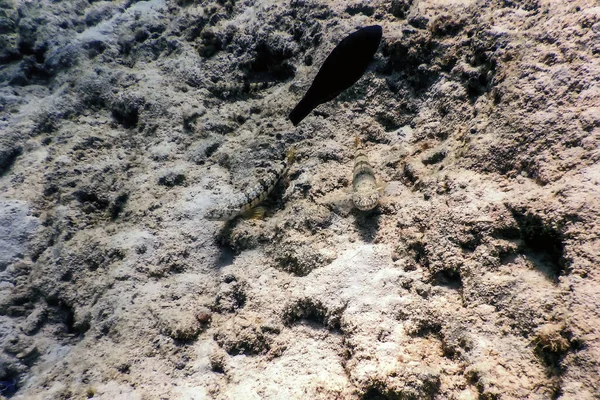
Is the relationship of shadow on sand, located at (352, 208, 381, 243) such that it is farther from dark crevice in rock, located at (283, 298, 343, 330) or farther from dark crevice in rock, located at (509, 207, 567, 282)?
dark crevice in rock, located at (509, 207, 567, 282)

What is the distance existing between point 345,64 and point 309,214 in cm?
192

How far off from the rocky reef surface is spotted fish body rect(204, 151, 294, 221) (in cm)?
15

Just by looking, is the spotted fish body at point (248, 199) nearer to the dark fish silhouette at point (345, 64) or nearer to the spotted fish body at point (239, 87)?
the dark fish silhouette at point (345, 64)

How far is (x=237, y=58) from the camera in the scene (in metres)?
5.43

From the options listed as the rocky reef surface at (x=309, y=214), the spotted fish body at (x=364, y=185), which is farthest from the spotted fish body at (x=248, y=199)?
the spotted fish body at (x=364, y=185)

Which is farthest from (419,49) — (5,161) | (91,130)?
(5,161)

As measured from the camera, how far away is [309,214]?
3.41 m

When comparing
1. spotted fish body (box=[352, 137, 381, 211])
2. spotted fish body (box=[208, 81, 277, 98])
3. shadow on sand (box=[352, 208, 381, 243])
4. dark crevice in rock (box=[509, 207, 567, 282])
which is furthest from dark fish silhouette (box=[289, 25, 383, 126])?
dark crevice in rock (box=[509, 207, 567, 282])

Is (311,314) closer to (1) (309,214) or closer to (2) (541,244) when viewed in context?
(1) (309,214)

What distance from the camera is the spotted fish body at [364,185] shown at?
122 inches

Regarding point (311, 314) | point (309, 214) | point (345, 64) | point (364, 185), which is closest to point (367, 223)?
point (364, 185)

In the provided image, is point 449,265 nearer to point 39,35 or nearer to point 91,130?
point 91,130

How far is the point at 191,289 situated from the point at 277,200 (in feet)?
4.77

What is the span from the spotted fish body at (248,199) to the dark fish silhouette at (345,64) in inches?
41.0
